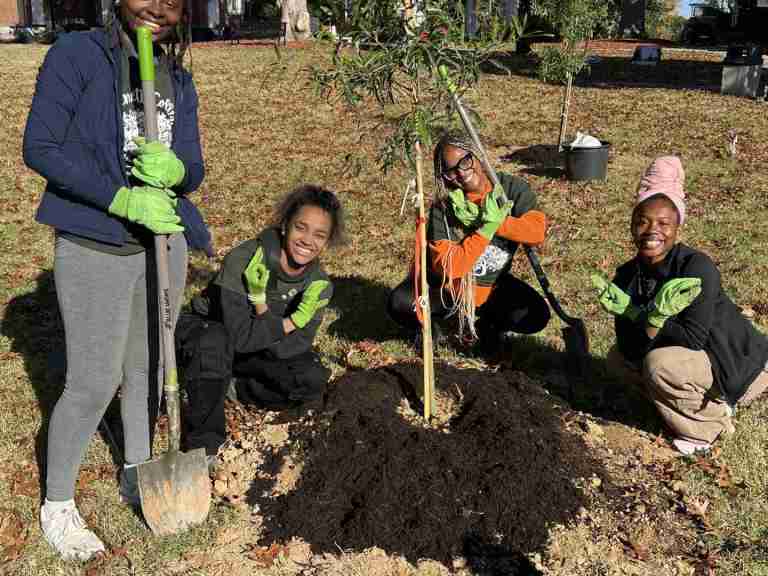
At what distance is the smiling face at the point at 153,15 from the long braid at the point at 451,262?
168 centimetres

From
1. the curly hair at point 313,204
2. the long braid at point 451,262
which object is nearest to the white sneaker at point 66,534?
the curly hair at point 313,204

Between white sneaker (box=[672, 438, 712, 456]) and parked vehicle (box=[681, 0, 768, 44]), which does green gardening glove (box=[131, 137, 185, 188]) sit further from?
parked vehicle (box=[681, 0, 768, 44])

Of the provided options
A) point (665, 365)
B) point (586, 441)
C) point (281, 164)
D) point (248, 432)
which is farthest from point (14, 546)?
point (281, 164)

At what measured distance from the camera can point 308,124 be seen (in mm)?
12203

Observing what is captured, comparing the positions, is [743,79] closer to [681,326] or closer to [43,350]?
[681,326]

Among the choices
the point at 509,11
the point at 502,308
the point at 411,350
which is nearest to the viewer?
the point at 502,308

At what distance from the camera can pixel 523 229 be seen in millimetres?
4219

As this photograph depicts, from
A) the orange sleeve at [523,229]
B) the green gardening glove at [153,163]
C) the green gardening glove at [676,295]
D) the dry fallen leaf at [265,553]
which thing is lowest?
the dry fallen leaf at [265,553]

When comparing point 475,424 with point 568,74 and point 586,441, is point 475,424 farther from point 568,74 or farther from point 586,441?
point 568,74

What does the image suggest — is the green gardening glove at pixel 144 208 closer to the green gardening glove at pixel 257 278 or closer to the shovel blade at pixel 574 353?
the green gardening glove at pixel 257 278

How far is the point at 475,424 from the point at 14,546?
7.04 ft

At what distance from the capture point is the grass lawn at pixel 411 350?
3.21 m

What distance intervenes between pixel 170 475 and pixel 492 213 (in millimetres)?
1886

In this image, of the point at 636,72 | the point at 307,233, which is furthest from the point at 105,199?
the point at 636,72
